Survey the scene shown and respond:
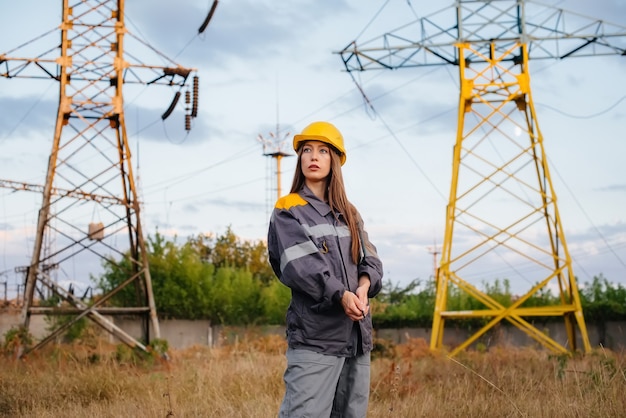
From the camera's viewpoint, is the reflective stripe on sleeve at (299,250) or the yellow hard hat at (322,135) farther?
the yellow hard hat at (322,135)

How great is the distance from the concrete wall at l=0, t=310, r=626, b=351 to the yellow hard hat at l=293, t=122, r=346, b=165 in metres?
19.3

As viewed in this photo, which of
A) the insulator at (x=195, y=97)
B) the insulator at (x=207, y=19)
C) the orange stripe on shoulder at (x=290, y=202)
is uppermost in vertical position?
the insulator at (x=207, y=19)

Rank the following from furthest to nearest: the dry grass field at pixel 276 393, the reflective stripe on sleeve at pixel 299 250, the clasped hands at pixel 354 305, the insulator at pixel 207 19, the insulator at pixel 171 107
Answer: the insulator at pixel 171 107
the insulator at pixel 207 19
the dry grass field at pixel 276 393
the reflective stripe on sleeve at pixel 299 250
the clasped hands at pixel 354 305

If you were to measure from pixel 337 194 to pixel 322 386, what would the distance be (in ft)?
3.19

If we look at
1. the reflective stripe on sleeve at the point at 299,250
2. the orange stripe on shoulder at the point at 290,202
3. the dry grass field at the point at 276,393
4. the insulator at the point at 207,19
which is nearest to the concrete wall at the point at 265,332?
the insulator at the point at 207,19

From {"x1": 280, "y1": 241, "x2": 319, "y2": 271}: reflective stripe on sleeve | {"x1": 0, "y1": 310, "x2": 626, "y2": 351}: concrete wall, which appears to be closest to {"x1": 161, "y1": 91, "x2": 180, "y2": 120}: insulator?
{"x1": 0, "y1": 310, "x2": 626, "y2": 351}: concrete wall

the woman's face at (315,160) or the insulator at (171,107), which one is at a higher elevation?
the insulator at (171,107)

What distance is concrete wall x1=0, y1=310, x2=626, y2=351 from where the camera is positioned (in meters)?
22.8

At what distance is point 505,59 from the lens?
620 inches

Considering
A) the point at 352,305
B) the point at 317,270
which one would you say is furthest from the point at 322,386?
the point at 317,270

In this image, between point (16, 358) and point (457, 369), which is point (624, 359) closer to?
point (457, 369)

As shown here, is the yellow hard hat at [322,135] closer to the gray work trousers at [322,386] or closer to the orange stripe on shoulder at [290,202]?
the orange stripe on shoulder at [290,202]

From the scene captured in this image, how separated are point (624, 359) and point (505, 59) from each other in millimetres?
8581

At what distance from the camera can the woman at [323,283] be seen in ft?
12.0
